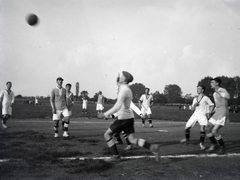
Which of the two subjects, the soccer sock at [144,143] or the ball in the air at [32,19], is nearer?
the soccer sock at [144,143]

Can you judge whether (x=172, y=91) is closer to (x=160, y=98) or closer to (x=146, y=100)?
(x=160, y=98)

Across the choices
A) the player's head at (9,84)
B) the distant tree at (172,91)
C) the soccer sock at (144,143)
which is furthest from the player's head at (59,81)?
the distant tree at (172,91)

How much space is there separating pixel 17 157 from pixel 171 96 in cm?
15086

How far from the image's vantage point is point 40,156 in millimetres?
5762

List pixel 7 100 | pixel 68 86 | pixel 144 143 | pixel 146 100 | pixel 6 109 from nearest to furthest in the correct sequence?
pixel 144 143, pixel 68 86, pixel 6 109, pixel 7 100, pixel 146 100

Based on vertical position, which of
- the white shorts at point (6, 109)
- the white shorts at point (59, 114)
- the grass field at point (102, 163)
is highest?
the white shorts at point (6, 109)

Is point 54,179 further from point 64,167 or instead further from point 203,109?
point 203,109

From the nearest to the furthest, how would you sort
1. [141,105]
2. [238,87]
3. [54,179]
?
[54,179] → [141,105] → [238,87]

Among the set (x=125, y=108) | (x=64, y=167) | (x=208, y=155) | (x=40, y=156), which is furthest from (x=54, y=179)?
(x=208, y=155)

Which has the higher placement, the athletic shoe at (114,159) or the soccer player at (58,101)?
the soccer player at (58,101)

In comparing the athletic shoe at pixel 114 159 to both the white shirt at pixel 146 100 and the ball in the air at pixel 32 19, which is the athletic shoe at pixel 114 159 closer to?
the ball in the air at pixel 32 19

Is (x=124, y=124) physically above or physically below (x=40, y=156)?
above

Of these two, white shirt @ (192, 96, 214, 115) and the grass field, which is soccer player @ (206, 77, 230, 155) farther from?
white shirt @ (192, 96, 214, 115)

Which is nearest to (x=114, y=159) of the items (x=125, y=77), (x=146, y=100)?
(x=125, y=77)
